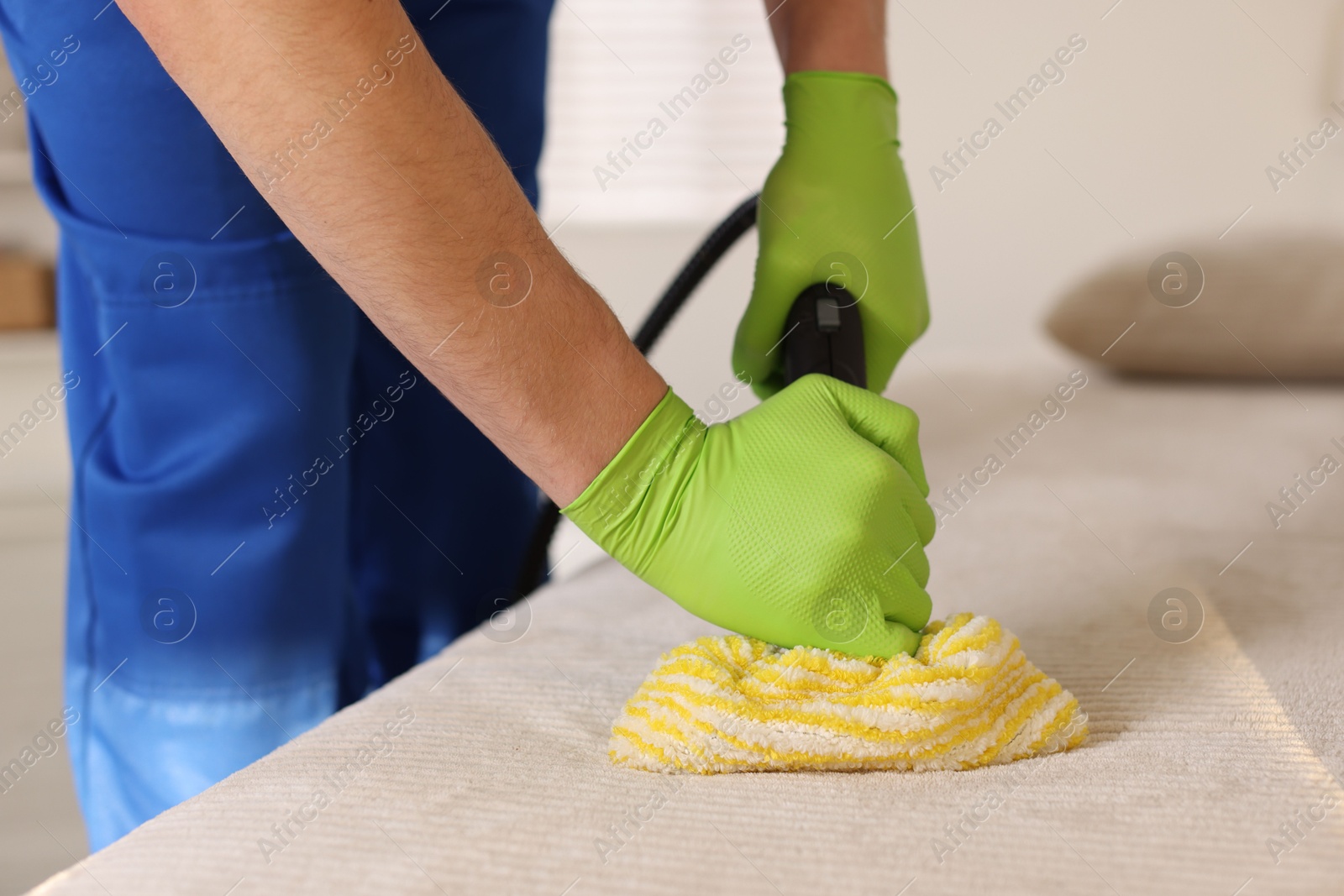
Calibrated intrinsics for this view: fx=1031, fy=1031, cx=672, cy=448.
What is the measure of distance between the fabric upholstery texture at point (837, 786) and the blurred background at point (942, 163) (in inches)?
48.6

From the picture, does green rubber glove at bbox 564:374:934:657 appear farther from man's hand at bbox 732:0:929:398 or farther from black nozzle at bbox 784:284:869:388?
man's hand at bbox 732:0:929:398

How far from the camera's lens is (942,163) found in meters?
2.51

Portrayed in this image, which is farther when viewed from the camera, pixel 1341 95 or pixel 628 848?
pixel 1341 95

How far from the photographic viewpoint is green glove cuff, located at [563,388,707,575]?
619 millimetres

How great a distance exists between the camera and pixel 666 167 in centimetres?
274

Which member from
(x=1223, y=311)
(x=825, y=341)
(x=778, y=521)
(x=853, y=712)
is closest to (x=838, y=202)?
(x=825, y=341)

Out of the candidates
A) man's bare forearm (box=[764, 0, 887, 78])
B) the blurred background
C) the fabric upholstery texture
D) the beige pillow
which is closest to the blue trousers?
the fabric upholstery texture

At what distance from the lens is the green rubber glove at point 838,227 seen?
869 millimetres

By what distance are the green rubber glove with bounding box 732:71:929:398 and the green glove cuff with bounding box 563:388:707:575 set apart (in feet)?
0.81

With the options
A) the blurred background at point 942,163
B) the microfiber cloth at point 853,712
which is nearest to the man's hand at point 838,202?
the microfiber cloth at point 853,712

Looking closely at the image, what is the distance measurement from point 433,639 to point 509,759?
558 mm

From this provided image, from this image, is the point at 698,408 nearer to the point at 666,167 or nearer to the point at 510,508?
the point at 666,167

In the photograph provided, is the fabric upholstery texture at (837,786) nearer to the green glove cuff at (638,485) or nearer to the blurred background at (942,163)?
the green glove cuff at (638,485)

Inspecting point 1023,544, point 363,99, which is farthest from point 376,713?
point 1023,544
